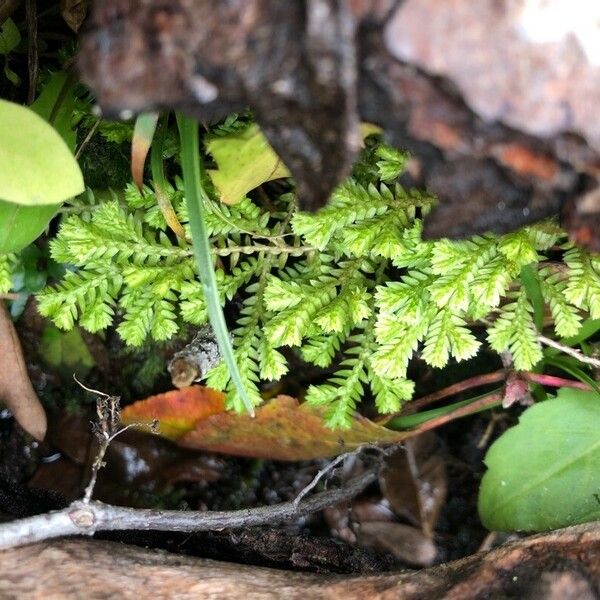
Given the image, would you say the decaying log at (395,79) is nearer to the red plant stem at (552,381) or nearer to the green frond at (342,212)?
the green frond at (342,212)

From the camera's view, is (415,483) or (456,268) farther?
(415,483)

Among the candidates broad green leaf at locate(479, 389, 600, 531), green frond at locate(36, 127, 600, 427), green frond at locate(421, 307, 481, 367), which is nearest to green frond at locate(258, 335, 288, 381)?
green frond at locate(36, 127, 600, 427)

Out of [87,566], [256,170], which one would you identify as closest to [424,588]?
[87,566]

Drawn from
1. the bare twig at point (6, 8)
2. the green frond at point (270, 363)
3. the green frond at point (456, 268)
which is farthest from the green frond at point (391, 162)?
the bare twig at point (6, 8)

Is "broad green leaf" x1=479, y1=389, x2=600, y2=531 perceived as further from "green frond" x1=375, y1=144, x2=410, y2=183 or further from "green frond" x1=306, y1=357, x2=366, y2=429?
"green frond" x1=375, y1=144, x2=410, y2=183

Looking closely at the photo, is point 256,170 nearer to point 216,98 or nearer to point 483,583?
point 216,98

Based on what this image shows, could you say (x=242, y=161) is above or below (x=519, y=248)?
above

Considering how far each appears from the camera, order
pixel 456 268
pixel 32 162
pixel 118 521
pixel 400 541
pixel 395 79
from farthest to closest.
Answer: pixel 400 541 < pixel 456 268 < pixel 118 521 < pixel 32 162 < pixel 395 79

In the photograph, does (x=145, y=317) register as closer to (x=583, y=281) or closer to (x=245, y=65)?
(x=245, y=65)

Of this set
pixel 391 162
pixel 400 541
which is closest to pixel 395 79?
pixel 391 162
